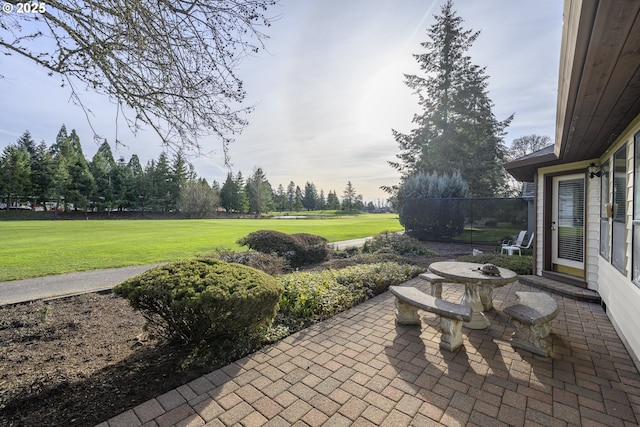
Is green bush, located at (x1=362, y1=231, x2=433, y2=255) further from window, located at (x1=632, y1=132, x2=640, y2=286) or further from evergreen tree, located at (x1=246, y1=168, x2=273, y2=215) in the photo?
evergreen tree, located at (x1=246, y1=168, x2=273, y2=215)

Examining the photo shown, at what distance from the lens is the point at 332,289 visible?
4.48 m

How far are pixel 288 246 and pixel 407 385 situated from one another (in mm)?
5718

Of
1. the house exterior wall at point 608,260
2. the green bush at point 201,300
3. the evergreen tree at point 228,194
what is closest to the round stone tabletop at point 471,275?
the house exterior wall at point 608,260

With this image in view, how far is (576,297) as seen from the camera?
4.68 m

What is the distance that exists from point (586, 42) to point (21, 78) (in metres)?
5.15

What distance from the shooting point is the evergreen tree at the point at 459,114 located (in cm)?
1950

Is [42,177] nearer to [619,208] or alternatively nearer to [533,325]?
[533,325]

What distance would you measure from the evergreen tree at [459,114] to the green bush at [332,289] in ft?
53.2

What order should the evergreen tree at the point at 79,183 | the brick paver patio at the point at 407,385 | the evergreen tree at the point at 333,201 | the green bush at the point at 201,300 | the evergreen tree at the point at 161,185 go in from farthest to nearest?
1. the evergreen tree at the point at 333,201
2. the evergreen tree at the point at 161,185
3. the evergreen tree at the point at 79,183
4. the green bush at the point at 201,300
5. the brick paver patio at the point at 407,385

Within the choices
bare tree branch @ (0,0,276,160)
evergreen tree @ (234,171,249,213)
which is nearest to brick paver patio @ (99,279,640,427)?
bare tree branch @ (0,0,276,160)

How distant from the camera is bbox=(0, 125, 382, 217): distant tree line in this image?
30938 millimetres

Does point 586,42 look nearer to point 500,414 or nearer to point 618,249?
point 500,414

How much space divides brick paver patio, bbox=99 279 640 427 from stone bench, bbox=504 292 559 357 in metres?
0.11

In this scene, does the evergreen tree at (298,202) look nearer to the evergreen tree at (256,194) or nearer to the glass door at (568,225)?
the evergreen tree at (256,194)
